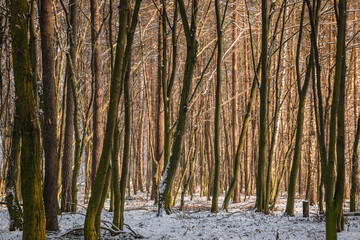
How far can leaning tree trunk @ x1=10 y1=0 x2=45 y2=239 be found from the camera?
3439 mm

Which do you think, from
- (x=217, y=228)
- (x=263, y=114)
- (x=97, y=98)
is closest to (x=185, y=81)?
(x=263, y=114)

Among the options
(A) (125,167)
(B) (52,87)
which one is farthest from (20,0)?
(A) (125,167)

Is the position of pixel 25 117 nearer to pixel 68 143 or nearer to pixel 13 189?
pixel 13 189

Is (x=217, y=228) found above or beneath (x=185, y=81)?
beneath

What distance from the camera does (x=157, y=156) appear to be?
1266cm

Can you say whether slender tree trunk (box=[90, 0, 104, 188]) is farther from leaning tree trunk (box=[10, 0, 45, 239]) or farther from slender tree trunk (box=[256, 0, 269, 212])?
leaning tree trunk (box=[10, 0, 45, 239])

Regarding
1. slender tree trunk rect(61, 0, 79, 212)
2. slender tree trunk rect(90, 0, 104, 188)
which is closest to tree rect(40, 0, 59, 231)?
slender tree trunk rect(61, 0, 79, 212)

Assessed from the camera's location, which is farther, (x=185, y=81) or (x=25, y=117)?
(x=185, y=81)

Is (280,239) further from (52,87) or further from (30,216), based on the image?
(52,87)

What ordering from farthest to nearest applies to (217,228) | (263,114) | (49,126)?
1. (263,114)
2. (217,228)
3. (49,126)

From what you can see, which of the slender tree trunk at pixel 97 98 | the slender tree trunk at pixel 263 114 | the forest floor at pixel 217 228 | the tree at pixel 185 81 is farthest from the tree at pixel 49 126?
the slender tree trunk at pixel 263 114

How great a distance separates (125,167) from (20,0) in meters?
3.46

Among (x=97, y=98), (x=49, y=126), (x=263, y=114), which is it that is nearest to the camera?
(x=49, y=126)

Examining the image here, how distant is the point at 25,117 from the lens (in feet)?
11.3
